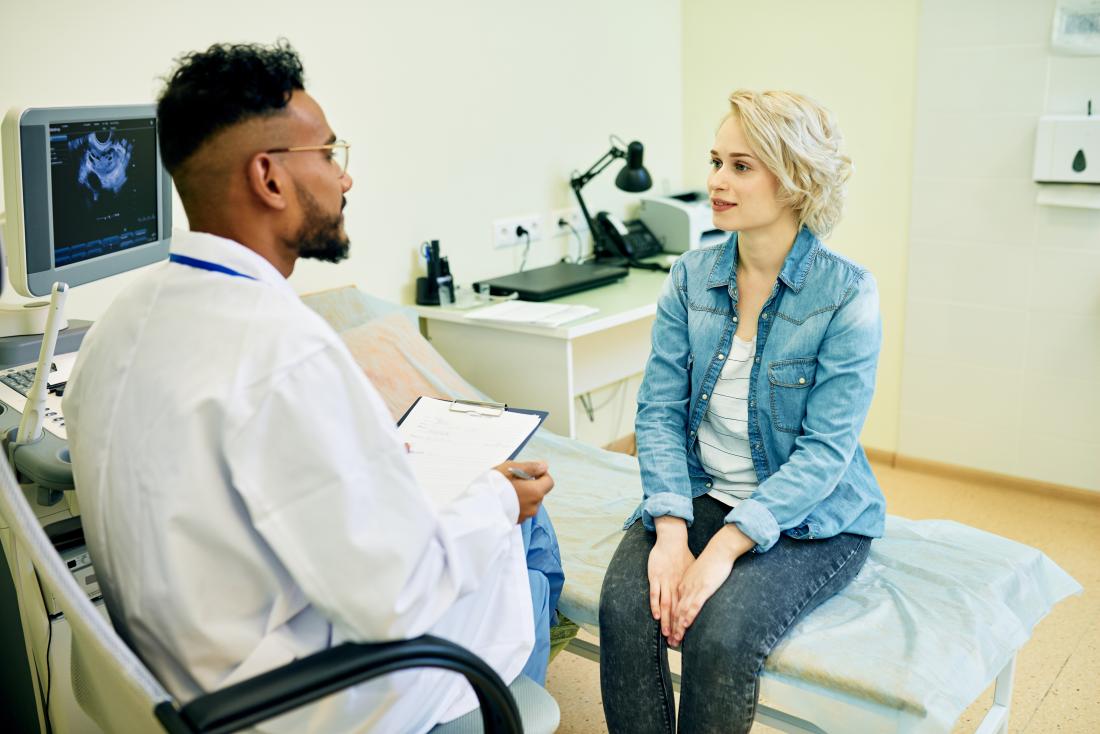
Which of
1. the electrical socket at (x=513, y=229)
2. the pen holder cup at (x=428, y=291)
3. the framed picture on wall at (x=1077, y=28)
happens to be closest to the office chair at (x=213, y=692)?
the pen holder cup at (x=428, y=291)

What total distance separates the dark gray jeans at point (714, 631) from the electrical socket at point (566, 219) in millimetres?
1796

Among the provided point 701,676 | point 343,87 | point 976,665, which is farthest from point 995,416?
point 343,87

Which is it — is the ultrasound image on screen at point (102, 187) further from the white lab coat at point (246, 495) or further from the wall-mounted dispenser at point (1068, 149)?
the wall-mounted dispenser at point (1068, 149)

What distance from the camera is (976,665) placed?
1.52m

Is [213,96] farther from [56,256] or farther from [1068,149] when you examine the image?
[1068,149]

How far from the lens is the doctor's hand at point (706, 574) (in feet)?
5.12

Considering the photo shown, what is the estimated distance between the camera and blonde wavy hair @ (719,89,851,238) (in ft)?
5.65

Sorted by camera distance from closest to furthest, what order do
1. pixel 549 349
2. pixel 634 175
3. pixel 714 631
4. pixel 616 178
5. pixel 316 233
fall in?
pixel 316 233 < pixel 714 631 < pixel 549 349 < pixel 634 175 < pixel 616 178

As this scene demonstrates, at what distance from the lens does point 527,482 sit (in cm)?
134

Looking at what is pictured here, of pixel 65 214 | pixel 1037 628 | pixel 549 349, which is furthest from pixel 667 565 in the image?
pixel 1037 628

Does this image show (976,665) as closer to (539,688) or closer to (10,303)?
(539,688)

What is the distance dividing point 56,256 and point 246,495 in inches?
37.1

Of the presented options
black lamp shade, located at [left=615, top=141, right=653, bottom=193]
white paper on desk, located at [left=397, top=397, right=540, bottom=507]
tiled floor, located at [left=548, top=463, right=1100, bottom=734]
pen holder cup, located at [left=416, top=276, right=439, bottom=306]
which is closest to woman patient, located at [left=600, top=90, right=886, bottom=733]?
white paper on desk, located at [left=397, top=397, right=540, bottom=507]

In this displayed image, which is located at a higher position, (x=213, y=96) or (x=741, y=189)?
(x=213, y=96)
